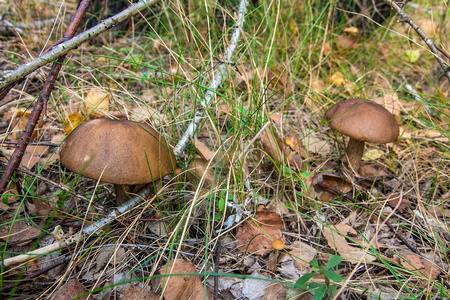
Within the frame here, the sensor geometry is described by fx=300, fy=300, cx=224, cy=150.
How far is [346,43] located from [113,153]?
3.14 m

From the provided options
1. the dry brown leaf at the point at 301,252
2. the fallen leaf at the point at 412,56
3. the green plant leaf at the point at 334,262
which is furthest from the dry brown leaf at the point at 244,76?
the fallen leaf at the point at 412,56

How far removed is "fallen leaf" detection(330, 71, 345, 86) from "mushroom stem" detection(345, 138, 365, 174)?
0.95m

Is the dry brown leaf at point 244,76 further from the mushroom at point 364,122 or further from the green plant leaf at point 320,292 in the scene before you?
the green plant leaf at point 320,292

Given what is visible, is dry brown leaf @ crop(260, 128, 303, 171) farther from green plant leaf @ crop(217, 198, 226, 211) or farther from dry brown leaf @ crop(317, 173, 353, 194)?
green plant leaf @ crop(217, 198, 226, 211)

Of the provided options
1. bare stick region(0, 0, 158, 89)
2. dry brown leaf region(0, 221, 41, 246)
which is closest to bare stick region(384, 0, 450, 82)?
bare stick region(0, 0, 158, 89)

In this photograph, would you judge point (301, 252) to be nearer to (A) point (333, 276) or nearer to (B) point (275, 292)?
(B) point (275, 292)

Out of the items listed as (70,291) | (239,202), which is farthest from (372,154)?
(70,291)

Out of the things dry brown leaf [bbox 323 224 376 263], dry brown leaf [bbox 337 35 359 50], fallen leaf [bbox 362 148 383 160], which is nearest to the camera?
dry brown leaf [bbox 323 224 376 263]

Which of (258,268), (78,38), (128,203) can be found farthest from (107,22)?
(258,268)

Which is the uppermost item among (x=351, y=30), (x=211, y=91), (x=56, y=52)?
(x=56, y=52)

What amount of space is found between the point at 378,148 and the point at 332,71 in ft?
3.51

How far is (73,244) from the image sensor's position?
162cm

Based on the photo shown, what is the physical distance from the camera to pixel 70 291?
1400 millimetres

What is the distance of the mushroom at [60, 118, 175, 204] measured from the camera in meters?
1.39
